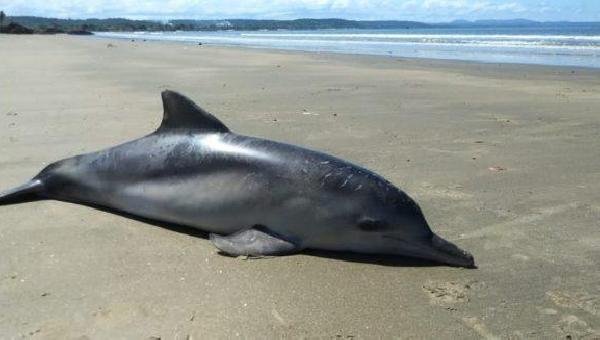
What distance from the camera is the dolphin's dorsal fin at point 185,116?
507 centimetres

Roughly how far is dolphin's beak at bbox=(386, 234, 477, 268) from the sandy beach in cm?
9

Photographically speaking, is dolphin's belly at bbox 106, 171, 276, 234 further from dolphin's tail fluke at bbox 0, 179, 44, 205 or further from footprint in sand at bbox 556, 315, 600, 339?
footprint in sand at bbox 556, 315, 600, 339

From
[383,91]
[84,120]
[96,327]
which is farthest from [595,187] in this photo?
[383,91]

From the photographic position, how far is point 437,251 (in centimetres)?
425

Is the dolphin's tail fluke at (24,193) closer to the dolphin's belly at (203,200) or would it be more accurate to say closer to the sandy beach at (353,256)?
the sandy beach at (353,256)

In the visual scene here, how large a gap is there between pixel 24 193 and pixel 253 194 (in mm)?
2379

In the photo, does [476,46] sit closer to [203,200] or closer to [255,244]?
[203,200]

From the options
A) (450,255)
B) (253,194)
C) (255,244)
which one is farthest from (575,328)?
(253,194)

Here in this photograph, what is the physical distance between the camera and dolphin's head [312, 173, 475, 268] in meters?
4.29

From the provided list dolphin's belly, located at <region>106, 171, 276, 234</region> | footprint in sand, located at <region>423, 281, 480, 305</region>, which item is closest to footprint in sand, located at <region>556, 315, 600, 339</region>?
footprint in sand, located at <region>423, 281, 480, 305</region>

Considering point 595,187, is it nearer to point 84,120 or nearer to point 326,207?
point 326,207

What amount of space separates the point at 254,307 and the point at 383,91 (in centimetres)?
1071

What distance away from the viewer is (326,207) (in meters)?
4.39

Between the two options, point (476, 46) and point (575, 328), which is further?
point (476, 46)
